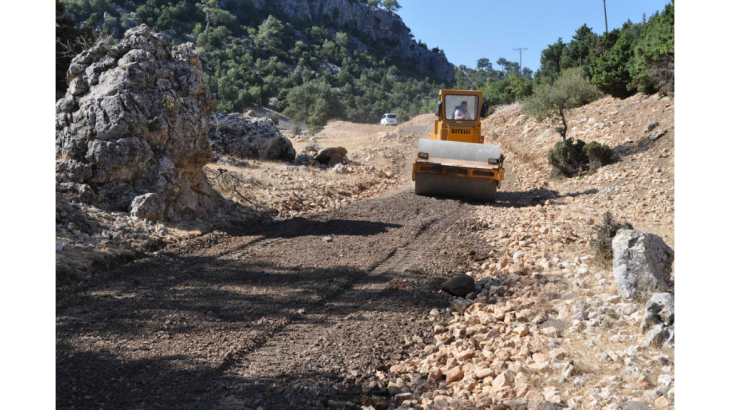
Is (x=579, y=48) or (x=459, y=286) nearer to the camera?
(x=459, y=286)

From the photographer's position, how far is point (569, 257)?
21.5 feet

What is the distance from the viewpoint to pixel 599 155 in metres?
15.5

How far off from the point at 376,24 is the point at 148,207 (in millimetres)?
104022

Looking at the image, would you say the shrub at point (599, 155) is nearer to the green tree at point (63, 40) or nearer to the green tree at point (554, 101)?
the green tree at point (554, 101)

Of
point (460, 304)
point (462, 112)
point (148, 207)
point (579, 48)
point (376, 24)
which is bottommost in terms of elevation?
point (460, 304)

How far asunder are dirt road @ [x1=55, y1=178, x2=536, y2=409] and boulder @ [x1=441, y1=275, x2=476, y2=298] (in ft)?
0.60

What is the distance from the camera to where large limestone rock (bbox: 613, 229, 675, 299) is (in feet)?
Result: 16.1

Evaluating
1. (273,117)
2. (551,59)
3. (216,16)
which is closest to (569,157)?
(551,59)

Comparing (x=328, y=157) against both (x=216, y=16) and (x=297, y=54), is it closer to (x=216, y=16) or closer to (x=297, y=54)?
(x=297, y=54)

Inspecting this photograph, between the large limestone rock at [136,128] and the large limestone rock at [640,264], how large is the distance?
23.5ft

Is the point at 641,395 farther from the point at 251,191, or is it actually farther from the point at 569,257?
the point at 251,191

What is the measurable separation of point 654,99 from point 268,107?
1610 inches

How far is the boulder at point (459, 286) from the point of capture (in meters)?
5.88
